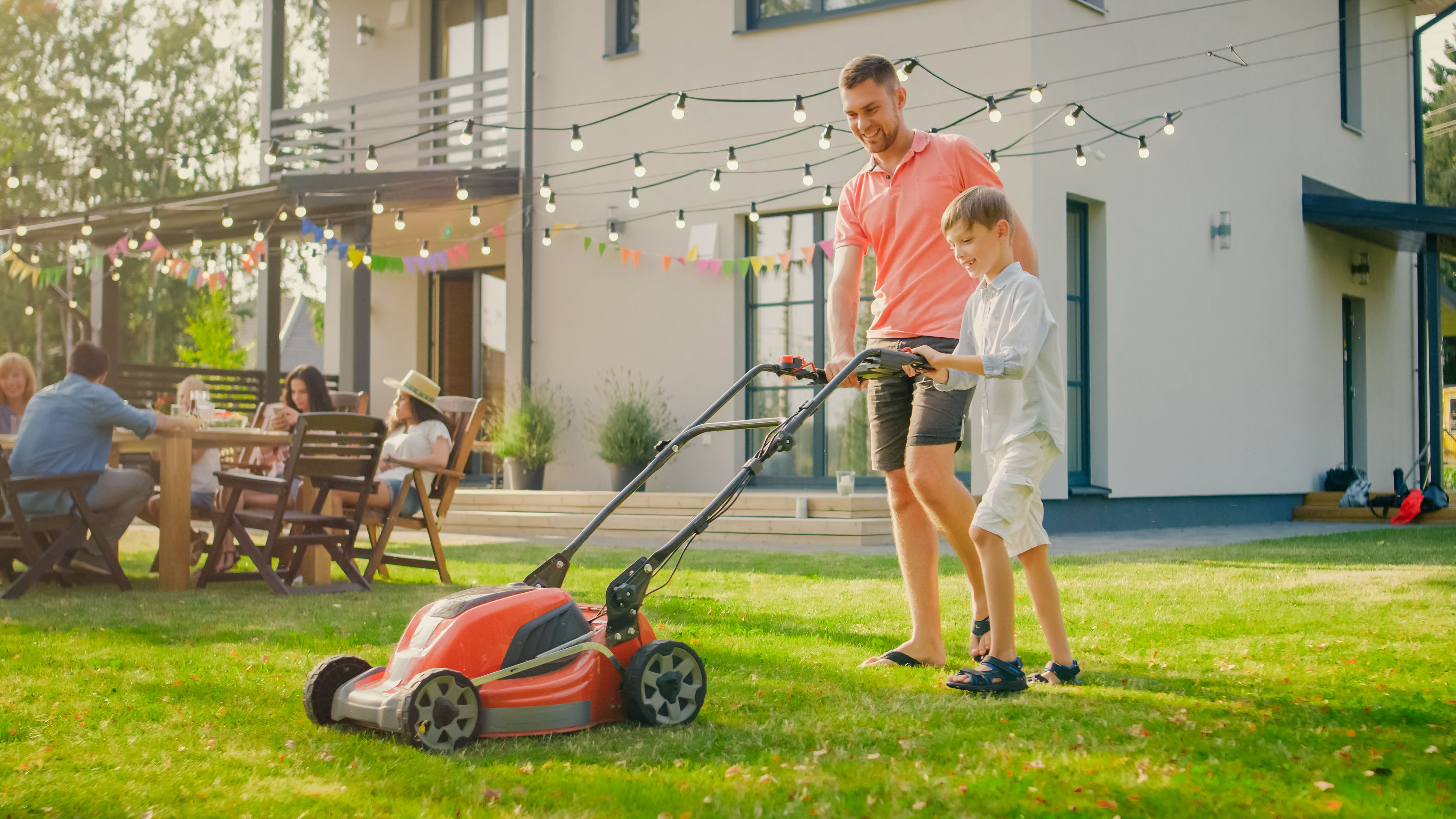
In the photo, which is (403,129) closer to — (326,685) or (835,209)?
(835,209)

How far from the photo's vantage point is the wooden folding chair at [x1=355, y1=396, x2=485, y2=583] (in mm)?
6312

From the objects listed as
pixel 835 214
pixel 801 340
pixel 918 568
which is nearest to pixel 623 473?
pixel 801 340

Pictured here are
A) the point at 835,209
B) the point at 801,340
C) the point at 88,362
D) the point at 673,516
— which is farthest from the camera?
the point at 801,340

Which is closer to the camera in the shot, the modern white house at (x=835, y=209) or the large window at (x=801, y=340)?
the modern white house at (x=835, y=209)

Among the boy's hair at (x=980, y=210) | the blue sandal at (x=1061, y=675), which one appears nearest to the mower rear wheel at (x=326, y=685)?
the blue sandal at (x=1061, y=675)

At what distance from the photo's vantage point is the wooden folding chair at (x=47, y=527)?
554 centimetres

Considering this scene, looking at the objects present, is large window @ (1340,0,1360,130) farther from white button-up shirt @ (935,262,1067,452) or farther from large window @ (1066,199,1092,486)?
white button-up shirt @ (935,262,1067,452)

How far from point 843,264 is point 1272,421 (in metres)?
10.3

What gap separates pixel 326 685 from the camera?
2896 mm

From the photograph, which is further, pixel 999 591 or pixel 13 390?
pixel 13 390

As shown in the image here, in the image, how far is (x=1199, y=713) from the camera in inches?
114

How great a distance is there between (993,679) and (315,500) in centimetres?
416

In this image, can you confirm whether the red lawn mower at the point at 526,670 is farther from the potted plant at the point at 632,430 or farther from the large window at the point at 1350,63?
the large window at the point at 1350,63

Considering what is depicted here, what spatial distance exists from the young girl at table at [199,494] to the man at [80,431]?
0.34m
